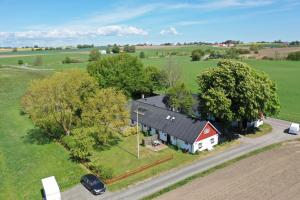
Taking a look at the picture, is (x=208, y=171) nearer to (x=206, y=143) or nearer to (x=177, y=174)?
(x=177, y=174)

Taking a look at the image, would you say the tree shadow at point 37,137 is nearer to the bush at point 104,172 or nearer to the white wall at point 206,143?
the bush at point 104,172

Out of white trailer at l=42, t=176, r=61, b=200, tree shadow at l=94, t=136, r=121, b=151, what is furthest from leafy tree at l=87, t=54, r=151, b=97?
white trailer at l=42, t=176, r=61, b=200

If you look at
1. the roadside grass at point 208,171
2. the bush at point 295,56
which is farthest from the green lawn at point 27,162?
the bush at point 295,56

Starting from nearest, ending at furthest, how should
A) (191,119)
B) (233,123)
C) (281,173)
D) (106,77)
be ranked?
1. (281,173)
2. (191,119)
3. (233,123)
4. (106,77)

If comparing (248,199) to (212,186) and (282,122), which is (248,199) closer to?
(212,186)

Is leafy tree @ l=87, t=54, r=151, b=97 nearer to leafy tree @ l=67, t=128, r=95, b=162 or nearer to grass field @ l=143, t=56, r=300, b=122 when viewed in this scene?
grass field @ l=143, t=56, r=300, b=122

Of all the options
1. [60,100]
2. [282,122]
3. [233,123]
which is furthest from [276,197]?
[60,100]
